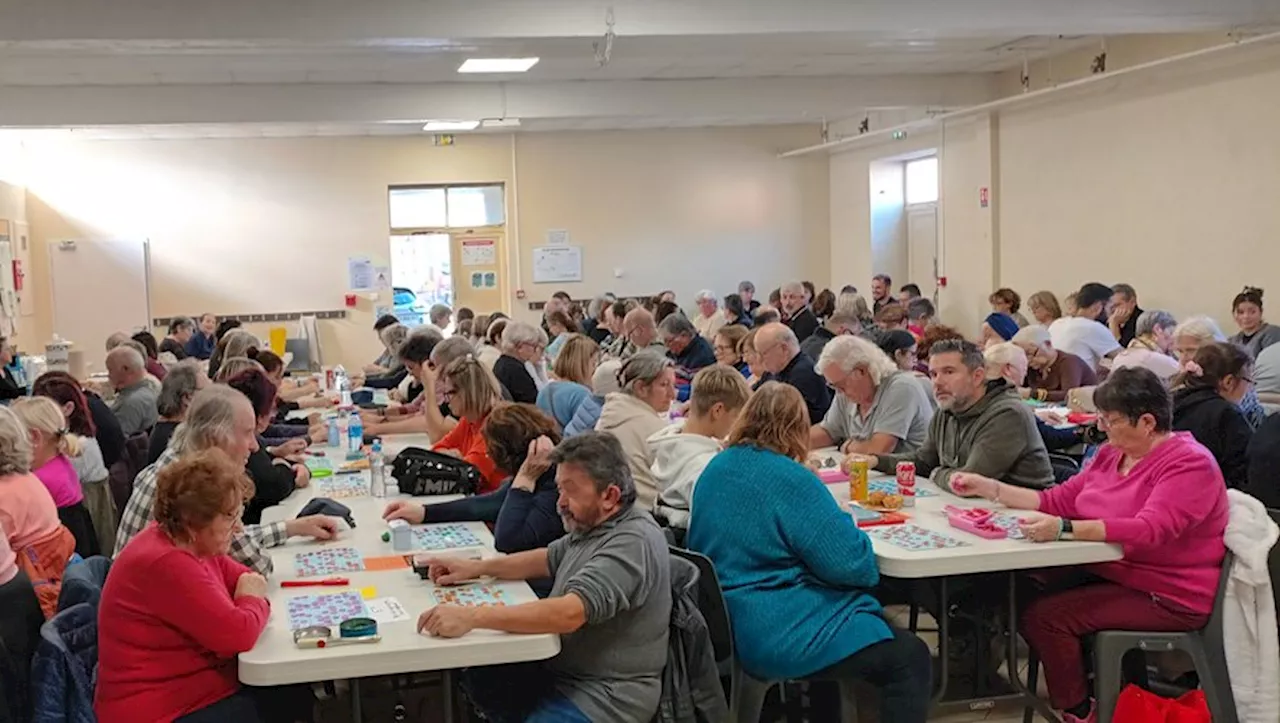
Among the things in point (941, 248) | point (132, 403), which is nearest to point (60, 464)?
point (132, 403)

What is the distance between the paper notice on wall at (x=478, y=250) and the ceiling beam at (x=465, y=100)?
3.73 m

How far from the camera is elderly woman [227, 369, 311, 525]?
439cm

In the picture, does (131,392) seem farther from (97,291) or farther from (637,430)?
(97,291)

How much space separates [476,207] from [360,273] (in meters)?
1.63

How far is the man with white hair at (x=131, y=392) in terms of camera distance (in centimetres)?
651

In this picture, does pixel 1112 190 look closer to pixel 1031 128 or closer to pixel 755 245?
pixel 1031 128

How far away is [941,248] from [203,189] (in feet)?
27.4

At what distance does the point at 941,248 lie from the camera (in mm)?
12758

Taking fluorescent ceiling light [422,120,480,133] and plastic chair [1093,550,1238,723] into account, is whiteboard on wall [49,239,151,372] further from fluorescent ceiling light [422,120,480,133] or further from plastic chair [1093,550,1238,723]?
plastic chair [1093,550,1238,723]

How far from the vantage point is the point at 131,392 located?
6594 millimetres

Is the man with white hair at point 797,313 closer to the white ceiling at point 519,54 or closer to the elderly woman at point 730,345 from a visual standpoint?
the white ceiling at point 519,54

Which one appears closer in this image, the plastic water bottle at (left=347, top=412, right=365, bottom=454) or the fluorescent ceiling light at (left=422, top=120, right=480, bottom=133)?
the plastic water bottle at (left=347, top=412, right=365, bottom=454)

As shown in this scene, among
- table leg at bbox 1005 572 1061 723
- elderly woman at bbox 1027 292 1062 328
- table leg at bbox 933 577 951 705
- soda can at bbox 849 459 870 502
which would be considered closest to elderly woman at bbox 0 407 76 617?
soda can at bbox 849 459 870 502

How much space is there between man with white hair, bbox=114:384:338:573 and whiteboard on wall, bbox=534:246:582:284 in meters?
11.2
